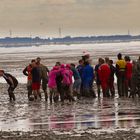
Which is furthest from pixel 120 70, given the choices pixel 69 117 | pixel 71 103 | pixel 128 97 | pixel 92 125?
pixel 92 125

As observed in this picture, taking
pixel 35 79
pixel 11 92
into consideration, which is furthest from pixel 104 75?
pixel 11 92

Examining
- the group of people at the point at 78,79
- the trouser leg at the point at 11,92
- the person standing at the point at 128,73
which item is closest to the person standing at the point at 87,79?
the group of people at the point at 78,79

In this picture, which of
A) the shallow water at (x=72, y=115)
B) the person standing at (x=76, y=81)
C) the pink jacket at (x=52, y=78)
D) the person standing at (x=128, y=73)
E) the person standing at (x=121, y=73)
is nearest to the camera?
the shallow water at (x=72, y=115)

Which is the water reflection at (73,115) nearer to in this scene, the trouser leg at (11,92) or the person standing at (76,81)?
the person standing at (76,81)

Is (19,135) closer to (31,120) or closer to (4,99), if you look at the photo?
(31,120)

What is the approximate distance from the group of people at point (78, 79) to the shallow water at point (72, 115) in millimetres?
582

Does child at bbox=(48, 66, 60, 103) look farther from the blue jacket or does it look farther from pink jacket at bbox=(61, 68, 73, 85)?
the blue jacket

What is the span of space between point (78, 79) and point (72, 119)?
725 cm

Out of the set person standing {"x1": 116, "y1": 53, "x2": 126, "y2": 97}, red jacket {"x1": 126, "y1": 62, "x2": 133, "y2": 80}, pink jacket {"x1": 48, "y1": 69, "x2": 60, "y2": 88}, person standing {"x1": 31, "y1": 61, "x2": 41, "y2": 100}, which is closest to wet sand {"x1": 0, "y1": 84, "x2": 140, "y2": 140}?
person standing {"x1": 31, "y1": 61, "x2": 41, "y2": 100}

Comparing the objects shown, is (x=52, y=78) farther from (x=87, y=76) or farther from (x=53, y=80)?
(x=87, y=76)

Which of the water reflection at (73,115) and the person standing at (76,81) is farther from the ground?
the person standing at (76,81)

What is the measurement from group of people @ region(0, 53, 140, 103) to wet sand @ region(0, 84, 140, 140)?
568 mm

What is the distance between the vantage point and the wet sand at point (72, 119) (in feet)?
46.0

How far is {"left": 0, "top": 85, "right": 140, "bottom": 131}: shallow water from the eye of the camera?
620 inches
